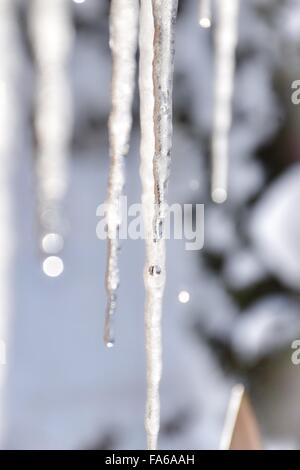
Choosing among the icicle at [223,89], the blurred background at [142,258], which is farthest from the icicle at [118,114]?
the icicle at [223,89]

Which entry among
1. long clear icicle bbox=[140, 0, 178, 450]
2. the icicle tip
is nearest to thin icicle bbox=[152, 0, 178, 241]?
long clear icicle bbox=[140, 0, 178, 450]

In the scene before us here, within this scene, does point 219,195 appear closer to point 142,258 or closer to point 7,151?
point 142,258

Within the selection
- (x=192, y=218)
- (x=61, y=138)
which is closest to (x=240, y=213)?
(x=192, y=218)

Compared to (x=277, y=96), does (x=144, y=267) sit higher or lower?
lower

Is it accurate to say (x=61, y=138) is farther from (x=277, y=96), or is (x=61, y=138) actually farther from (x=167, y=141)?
(x=277, y=96)

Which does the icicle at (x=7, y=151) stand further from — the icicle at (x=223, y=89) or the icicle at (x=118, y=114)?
the icicle at (x=223, y=89)

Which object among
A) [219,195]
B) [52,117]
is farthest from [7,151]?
[219,195]
